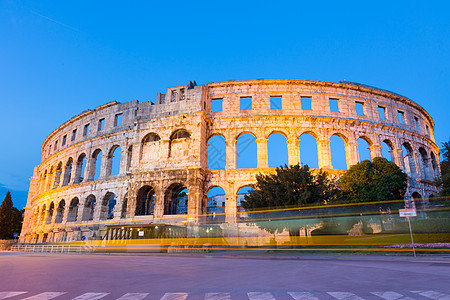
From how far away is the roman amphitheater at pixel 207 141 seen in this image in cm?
2823

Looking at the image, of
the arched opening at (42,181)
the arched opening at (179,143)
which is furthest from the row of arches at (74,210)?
the arched opening at (179,143)

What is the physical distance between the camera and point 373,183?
70.7 feet

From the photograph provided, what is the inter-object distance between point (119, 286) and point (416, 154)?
1405 inches

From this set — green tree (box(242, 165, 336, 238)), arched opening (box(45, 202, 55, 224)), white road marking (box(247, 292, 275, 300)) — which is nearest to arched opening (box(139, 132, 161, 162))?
green tree (box(242, 165, 336, 238))

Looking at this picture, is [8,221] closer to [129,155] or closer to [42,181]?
[42,181]

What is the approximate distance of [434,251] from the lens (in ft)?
45.8

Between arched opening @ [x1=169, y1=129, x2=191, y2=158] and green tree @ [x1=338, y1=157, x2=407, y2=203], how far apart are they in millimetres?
14064

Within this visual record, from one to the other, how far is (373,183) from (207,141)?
50.8 feet

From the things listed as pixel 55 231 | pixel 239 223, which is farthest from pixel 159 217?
pixel 55 231

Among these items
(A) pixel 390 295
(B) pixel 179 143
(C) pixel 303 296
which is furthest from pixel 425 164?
(C) pixel 303 296

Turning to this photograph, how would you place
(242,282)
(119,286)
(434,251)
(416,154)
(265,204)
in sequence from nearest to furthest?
(119,286)
(242,282)
(434,251)
(265,204)
(416,154)

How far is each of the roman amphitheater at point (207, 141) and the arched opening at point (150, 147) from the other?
106mm

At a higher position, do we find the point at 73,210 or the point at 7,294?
the point at 73,210

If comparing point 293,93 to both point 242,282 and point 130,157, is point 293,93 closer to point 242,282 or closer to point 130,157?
point 130,157
